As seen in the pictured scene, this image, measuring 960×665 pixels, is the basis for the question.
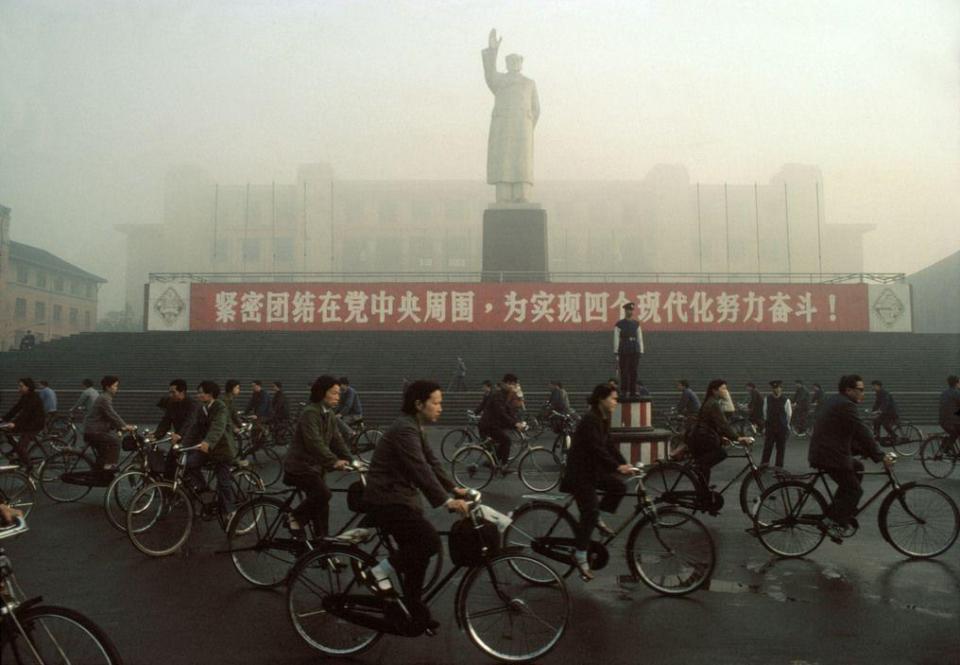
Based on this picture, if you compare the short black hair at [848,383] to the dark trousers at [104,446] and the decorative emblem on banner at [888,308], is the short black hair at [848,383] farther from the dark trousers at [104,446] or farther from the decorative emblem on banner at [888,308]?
the decorative emblem on banner at [888,308]

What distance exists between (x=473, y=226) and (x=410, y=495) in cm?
5407

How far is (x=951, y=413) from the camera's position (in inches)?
414

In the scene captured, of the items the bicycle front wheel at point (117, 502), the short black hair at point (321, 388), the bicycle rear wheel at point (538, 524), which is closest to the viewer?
the bicycle rear wheel at point (538, 524)

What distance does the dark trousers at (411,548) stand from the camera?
3.64 meters

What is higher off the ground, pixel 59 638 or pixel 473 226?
pixel 473 226

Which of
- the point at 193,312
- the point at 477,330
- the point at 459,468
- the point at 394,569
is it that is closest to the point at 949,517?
the point at 394,569

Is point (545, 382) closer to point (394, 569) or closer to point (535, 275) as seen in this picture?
point (535, 275)

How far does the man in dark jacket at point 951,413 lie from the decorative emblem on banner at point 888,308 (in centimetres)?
1904

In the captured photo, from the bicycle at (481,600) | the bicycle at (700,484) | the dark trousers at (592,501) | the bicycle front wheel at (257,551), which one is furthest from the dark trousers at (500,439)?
the bicycle at (481,600)

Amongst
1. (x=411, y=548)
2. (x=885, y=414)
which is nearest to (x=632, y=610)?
(x=411, y=548)

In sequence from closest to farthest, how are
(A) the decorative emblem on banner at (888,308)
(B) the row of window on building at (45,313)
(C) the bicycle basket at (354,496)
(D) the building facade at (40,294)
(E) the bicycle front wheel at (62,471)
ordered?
(C) the bicycle basket at (354,496), (E) the bicycle front wheel at (62,471), (A) the decorative emblem on banner at (888,308), (D) the building facade at (40,294), (B) the row of window on building at (45,313)

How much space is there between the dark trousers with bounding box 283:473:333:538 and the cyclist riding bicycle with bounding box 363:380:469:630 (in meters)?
1.40

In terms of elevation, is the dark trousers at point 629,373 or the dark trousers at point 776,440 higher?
the dark trousers at point 629,373

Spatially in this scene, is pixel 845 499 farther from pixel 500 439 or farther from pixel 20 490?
pixel 20 490
